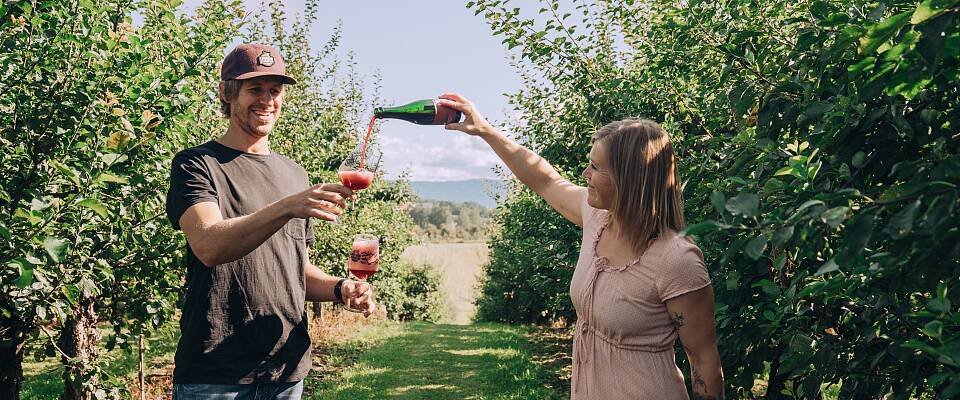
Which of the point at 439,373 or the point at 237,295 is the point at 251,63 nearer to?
the point at 237,295

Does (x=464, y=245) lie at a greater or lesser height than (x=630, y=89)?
lesser

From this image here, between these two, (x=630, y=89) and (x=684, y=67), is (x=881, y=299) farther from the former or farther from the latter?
(x=630, y=89)

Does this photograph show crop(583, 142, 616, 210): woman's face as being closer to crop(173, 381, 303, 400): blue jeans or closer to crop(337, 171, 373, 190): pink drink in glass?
crop(337, 171, 373, 190): pink drink in glass

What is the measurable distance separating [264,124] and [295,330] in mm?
742

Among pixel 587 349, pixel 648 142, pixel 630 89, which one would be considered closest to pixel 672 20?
pixel 630 89

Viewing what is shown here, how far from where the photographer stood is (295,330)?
8.04 ft

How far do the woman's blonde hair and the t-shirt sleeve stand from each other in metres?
1.33

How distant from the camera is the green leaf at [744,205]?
4.07 feet

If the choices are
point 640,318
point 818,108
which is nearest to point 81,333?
point 640,318

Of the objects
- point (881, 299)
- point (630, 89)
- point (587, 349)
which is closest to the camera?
point (881, 299)

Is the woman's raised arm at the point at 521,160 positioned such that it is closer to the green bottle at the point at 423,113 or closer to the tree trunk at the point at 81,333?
the green bottle at the point at 423,113

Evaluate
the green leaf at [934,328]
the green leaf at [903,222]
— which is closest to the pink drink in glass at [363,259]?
the green leaf at [934,328]

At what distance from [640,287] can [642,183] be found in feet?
1.12

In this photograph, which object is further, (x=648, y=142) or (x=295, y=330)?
(x=295, y=330)
